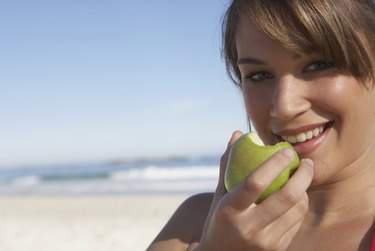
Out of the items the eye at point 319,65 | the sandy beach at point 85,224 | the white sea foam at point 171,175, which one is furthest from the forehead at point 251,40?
the white sea foam at point 171,175

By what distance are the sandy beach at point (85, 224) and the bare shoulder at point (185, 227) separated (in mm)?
6445

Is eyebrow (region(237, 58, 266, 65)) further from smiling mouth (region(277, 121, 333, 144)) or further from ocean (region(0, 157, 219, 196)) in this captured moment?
ocean (region(0, 157, 219, 196))

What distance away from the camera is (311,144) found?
6.50 ft

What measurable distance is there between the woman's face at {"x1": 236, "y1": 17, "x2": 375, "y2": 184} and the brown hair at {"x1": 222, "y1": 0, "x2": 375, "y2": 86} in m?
0.04

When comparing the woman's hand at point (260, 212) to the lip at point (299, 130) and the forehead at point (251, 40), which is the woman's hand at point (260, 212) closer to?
the lip at point (299, 130)

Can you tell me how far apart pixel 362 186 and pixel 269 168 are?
869 millimetres

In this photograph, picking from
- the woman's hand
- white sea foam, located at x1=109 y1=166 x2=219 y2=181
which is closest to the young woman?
the woman's hand

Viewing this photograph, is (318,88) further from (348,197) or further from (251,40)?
(348,197)

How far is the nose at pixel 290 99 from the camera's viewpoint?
190cm

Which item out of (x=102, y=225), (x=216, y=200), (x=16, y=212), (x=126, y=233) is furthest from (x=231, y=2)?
(x=16, y=212)

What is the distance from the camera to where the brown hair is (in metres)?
1.93

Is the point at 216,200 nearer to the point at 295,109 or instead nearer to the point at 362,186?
the point at 295,109

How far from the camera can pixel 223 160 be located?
199 centimetres

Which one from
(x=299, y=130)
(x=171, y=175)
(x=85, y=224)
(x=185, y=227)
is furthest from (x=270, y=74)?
(x=171, y=175)
